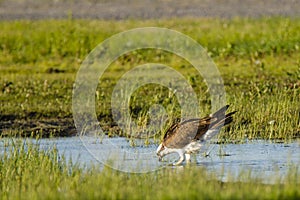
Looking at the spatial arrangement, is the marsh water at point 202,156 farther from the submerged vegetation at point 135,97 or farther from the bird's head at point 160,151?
the submerged vegetation at point 135,97

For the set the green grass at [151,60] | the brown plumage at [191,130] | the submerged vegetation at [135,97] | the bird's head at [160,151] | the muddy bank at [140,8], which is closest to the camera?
the submerged vegetation at [135,97]

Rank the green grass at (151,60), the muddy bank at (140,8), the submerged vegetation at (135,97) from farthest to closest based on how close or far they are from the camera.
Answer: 1. the muddy bank at (140,8)
2. the green grass at (151,60)
3. the submerged vegetation at (135,97)

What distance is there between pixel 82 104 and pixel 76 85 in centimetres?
179

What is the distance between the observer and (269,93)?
13.7 m

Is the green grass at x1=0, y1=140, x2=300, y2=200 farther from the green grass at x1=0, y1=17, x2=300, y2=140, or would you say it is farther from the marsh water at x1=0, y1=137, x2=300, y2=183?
the green grass at x1=0, y1=17, x2=300, y2=140

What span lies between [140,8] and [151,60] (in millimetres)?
9620

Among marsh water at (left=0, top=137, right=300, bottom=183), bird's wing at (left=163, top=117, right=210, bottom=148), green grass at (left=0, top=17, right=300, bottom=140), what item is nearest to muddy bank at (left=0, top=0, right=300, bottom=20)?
green grass at (left=0, top=17, right=300, bottom=140)

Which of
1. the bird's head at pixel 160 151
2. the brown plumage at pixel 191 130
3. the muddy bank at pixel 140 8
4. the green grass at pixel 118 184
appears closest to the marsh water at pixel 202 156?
the bird's head at pixel 160 151

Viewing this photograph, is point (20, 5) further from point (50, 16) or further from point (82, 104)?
point (82, 104)

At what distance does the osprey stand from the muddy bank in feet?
47.6

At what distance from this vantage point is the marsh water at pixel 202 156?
353 inches

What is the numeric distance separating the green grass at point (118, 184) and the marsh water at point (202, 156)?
43 cm

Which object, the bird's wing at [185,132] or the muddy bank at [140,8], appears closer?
the bird's wing at [185,132]

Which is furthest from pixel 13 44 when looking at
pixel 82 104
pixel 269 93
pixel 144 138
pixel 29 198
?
pixel 29 198
